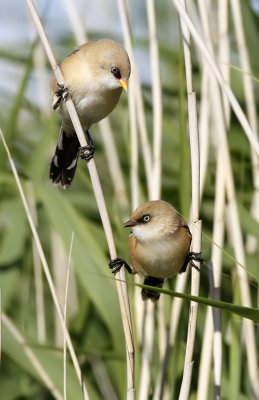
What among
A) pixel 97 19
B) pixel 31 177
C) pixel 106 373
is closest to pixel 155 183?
pixel 31 177

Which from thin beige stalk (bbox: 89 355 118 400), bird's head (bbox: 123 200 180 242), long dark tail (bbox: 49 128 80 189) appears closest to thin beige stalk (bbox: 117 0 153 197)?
long dark tail (bbox: 49 128 80 189)

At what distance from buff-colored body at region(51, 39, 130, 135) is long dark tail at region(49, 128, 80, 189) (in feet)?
0.82

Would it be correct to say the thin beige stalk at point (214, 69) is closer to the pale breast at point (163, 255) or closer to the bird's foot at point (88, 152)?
the bird's foot at point (88, 152)

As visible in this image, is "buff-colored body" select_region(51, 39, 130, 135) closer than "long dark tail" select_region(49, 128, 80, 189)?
Yes

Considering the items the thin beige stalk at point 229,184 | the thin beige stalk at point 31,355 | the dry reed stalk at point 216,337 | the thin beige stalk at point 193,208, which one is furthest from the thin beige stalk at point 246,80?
the thin beige stalk at point 31,355

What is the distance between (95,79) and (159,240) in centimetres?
63

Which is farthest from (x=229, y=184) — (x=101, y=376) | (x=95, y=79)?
(x=101, y=376)

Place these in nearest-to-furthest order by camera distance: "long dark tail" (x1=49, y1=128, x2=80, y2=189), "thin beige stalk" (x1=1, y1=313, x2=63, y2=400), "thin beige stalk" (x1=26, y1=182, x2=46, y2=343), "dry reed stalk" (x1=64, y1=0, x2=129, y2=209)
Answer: "thin beige stalk" (x1=1, y1=313, x2=63, y2=400) → "long dark tail" (x1=49, y1=128, x2=80, y2=189) → "thin beige stalk" (x1=26, y1=182, x2=46, y2=343) → "dry reed stalk" (x1=64, y1=0, x2=129, y2=209)

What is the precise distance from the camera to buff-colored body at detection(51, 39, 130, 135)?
2.59m

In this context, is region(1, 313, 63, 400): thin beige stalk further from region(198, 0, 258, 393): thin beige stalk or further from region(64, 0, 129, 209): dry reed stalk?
region(64, 0, 129, 209): dry reed stalk

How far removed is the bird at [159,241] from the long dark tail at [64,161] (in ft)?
1.50

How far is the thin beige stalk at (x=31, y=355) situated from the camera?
275 centimetres

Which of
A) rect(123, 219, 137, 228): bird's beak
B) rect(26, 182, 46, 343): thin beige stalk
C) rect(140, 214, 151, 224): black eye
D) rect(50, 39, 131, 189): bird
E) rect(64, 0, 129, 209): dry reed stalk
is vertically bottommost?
rect(123, 219, 137, 228): bird's beak

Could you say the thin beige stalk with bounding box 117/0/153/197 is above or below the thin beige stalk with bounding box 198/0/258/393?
above
